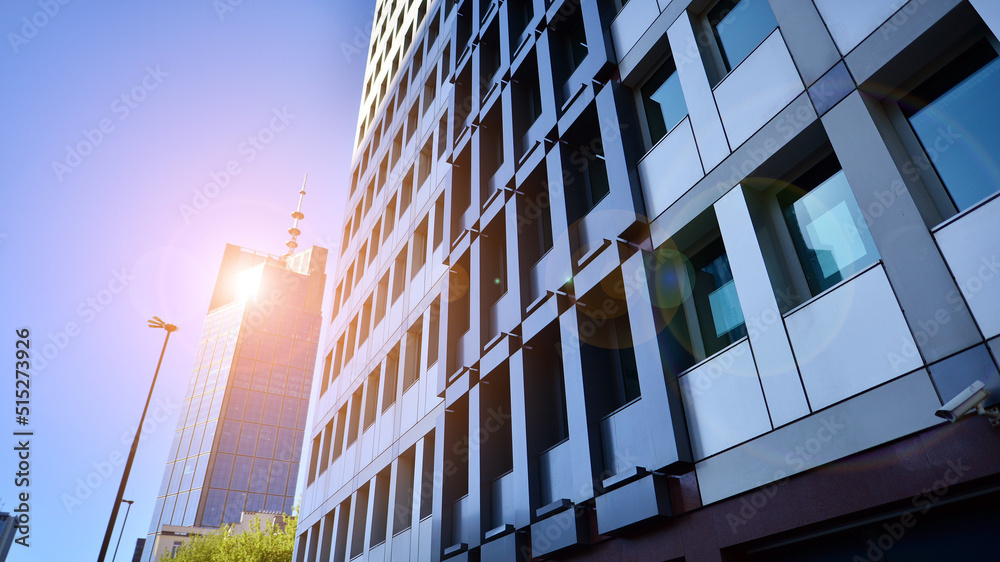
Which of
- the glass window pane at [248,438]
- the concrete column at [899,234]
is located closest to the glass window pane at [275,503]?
the glass window pane at [248,438]

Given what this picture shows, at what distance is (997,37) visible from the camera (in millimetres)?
5766

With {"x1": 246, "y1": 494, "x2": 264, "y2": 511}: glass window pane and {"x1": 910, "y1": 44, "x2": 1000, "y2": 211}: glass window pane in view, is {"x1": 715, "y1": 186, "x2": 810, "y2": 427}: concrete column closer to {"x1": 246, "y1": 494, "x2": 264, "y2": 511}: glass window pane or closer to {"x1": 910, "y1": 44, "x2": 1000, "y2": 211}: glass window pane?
{"x1": 910, "y1": 44, "x2": 1000, "y2": 211}: glass window pane

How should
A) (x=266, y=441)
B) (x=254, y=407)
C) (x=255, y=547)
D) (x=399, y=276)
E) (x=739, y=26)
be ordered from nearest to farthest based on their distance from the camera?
(x=739, y=26)
(x=399, y=276)
(x=255, y=547)
(x=266, y=441)
(x=254, y=407)

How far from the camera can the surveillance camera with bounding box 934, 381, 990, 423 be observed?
16.1 feet

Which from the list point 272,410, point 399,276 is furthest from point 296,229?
point 399,276

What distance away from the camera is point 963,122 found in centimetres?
623

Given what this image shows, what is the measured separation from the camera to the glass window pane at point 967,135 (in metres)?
5.92

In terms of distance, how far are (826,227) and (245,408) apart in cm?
10562

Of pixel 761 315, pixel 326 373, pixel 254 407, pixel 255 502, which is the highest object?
pixel 254 407

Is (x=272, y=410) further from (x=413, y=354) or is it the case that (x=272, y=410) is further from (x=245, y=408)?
(x=413, y=354)

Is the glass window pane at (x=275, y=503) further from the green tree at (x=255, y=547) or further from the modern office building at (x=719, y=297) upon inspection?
the modern office building at (x=719, y=297)

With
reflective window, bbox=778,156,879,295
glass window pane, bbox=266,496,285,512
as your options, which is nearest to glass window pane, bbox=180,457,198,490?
glass window pane, bbox=266,496,285,512

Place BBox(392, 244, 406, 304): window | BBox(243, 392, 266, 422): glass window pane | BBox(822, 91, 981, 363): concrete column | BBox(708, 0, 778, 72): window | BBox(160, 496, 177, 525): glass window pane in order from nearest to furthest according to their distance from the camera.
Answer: BBox(822, 91, 981, 363): concrete column, BBox(708, 0, 778, 72): window, BBox(392, 244, 406, 304): window, BBox(160, 496, 177, 525): glass window pane, BBox(243, 392, 266, 422): glass window pane

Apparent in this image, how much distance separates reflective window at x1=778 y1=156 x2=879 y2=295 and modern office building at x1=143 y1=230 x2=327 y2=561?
315 ft
